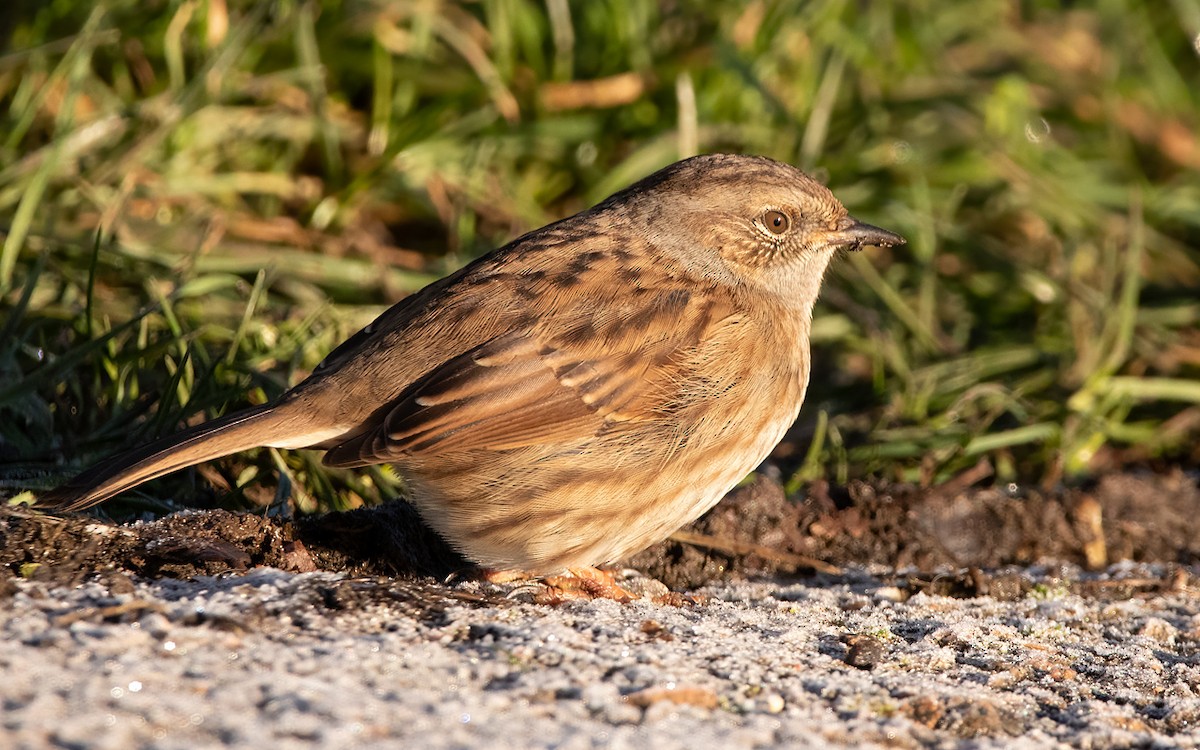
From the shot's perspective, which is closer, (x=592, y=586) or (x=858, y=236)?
(x=592, y=586)

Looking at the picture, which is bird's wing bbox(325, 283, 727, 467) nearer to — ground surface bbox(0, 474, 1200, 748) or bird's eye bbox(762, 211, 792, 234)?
ground surface bbox(0, 474, 1200, 748)

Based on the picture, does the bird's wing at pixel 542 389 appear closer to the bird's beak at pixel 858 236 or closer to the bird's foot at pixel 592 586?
the bird's foot at pixel 592 586

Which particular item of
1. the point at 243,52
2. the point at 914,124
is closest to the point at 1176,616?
the point at 914,124

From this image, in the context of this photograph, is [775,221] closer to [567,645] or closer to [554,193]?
[567,645]

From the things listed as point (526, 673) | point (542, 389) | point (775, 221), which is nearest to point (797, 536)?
point (775, 221)

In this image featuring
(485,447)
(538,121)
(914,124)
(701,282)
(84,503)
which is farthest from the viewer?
(914,124)

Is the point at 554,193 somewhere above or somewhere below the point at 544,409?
above

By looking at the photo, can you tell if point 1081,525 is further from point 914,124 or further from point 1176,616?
point 914,124

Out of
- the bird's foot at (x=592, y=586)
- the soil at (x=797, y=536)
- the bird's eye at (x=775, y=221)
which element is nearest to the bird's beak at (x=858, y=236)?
the bird's eye at (x=775, y=221)
